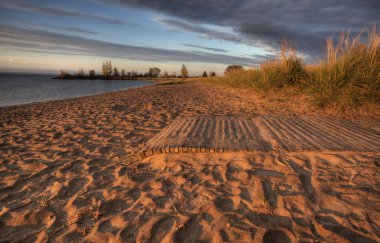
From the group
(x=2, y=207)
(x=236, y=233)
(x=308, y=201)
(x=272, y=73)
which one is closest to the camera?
(x=236, y=233)

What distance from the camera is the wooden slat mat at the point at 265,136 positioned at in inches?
119

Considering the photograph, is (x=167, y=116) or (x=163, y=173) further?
(x=167, y=116)

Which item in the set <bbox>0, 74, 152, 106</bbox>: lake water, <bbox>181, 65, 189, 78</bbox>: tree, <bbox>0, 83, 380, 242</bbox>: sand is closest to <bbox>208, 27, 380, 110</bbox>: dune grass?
<bbox>0, 83, 380, 242</bbox>: sand

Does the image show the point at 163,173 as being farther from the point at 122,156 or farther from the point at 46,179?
the point at 46,179

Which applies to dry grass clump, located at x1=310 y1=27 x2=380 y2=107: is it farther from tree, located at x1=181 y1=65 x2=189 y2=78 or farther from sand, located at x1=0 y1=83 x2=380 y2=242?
tree, located at x1=181 y1=65 x2=189 y2=78

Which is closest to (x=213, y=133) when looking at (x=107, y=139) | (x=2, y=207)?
(x=107, y=139)

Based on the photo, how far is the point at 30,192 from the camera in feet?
8.06

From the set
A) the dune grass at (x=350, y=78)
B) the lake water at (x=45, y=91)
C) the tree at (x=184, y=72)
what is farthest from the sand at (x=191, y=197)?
the tree at (x=184, y=72)

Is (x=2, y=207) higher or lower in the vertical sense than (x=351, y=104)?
lower

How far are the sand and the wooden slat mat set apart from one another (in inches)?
6.1

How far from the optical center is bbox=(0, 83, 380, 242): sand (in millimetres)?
1726

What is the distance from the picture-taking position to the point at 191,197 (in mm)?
2154

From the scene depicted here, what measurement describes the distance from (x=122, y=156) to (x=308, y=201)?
7.88 feet

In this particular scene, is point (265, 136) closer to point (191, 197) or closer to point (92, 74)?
point (191, 197)
